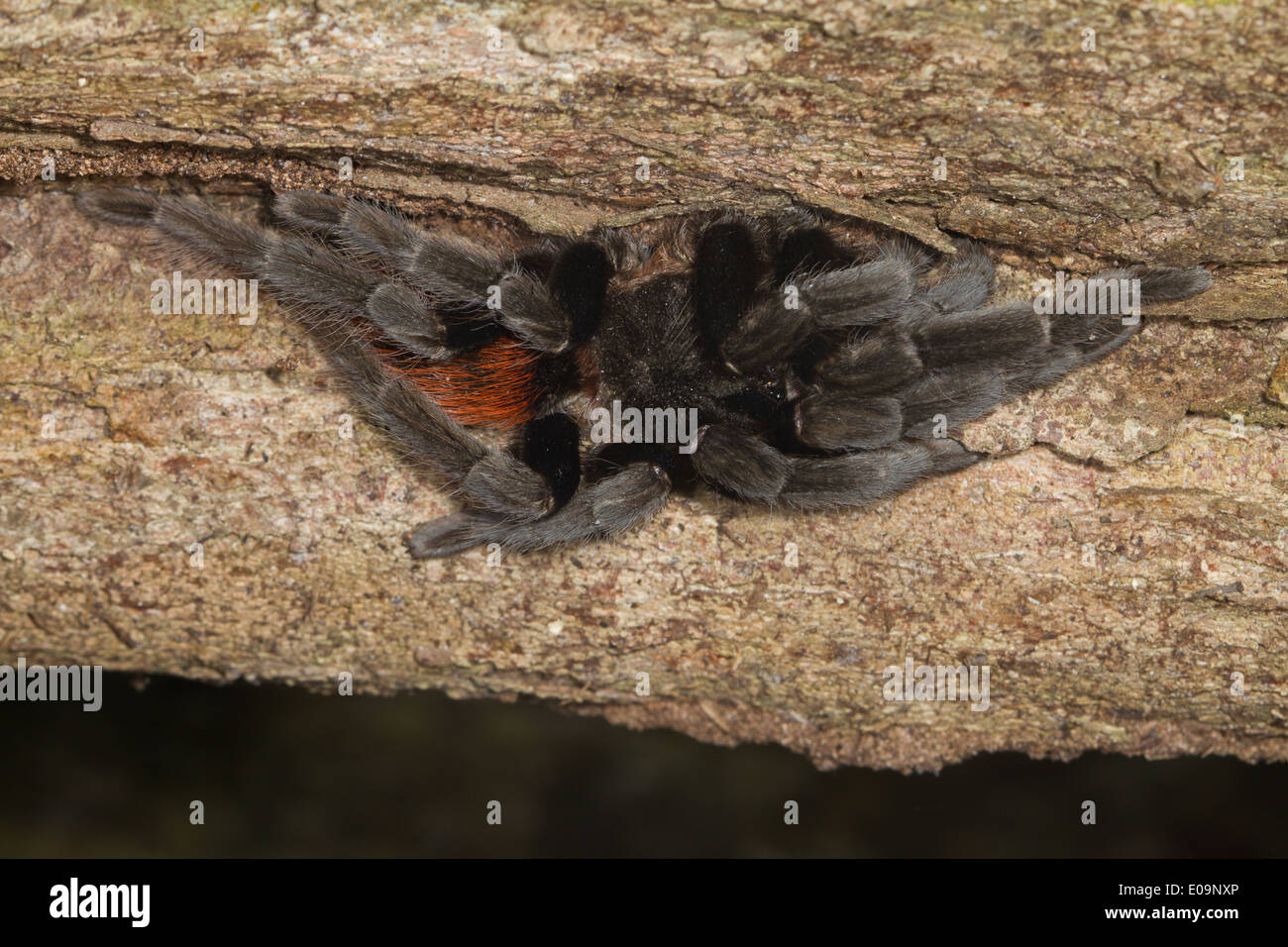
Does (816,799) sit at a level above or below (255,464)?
below

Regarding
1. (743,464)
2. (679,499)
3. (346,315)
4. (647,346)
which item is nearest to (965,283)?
(743,464)

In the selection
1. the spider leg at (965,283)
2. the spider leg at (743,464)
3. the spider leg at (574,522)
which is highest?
the spider leg at (965,283)

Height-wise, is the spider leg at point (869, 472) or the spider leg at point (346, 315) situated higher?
the spider leg at point (346, 315)

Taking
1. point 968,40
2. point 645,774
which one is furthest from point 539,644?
point 968,40

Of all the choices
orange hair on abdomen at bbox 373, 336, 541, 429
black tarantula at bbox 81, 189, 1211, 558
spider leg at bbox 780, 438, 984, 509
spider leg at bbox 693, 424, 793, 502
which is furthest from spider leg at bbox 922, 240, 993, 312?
orange hair on abdomen at bbox 373, 336, 541, 429

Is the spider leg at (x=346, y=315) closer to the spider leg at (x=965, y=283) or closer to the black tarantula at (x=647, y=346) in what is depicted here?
the black tarantula at (x=647, y=346)

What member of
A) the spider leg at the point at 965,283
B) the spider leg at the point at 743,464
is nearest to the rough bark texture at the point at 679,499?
the spider leg at the point at 965,283

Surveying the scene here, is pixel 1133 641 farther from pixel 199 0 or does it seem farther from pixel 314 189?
pixel 199 0
